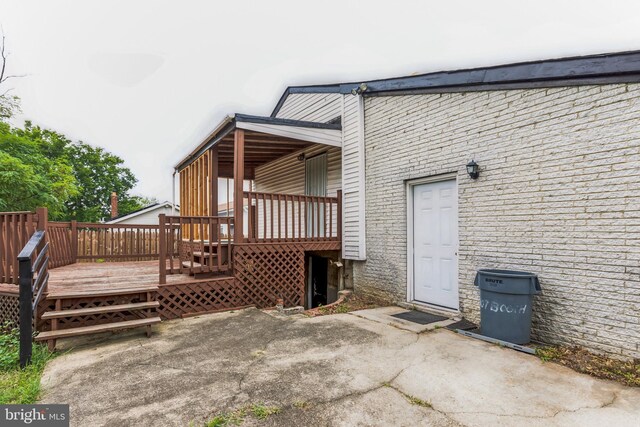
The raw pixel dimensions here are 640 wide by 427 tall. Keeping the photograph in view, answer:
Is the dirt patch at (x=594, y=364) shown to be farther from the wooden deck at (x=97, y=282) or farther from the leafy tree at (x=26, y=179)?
the leafy tree at (x=26, y=179)

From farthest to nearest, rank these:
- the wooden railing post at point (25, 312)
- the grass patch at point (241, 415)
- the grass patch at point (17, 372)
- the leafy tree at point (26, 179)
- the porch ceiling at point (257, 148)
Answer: the leafy tree at point (26, 179)
the porch ceiling at point (257, 148)
the wooden railing post at point (25, 312)
the grass patch at point (17, 372)
the grass patch at point (241, 415)

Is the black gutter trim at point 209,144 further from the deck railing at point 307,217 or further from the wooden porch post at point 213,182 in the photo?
the deck railing at point 307,217

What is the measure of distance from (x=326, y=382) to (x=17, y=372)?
Answer: 2.84 meters

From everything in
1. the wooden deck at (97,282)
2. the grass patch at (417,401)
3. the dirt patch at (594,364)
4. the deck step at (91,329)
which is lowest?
the dirt patch at (594,364)

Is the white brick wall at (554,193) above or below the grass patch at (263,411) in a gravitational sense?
above

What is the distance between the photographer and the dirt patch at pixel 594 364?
9.55 feet

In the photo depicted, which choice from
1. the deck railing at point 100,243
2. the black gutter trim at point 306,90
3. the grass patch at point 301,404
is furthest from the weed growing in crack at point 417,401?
the deck railing at point 100,243

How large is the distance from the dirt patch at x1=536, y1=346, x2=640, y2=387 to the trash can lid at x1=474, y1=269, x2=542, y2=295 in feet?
2.05

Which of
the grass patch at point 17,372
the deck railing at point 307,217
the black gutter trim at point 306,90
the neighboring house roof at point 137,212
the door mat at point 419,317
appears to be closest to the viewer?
the grass patch at point 17,372

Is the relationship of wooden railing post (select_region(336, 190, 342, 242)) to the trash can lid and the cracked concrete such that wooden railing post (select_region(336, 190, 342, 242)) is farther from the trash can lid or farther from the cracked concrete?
the trash can lid

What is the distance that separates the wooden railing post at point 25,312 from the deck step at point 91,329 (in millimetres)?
299

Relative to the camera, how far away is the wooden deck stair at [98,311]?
369 centimetres

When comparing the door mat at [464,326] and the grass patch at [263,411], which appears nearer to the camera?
the grass patch at [263,411]

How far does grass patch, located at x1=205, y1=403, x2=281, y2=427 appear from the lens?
215cm
